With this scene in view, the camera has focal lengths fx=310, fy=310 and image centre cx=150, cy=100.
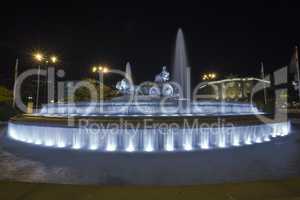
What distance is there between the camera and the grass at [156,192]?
5457 millimetres

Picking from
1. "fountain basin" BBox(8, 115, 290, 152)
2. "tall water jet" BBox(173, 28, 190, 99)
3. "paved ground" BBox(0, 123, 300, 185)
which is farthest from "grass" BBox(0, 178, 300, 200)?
"tall water jet" BBox(173, 28, 190, 99)

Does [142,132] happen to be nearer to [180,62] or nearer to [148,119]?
[148,119]

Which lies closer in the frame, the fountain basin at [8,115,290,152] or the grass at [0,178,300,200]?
the grass at [0,178,300,200]

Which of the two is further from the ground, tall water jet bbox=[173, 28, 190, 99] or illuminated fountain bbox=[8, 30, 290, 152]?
tall water jet bbox=[173, 28, 190, 99]

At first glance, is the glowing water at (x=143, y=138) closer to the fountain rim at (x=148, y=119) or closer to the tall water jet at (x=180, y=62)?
the fountain rim at (x=148, y=119)

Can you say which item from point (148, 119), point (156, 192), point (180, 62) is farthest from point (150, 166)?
point (180, 62)

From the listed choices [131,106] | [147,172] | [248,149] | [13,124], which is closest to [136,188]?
[147,172]

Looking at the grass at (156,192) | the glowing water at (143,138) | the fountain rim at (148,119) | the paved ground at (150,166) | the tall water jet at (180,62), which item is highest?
the tall water jet at (180,62)

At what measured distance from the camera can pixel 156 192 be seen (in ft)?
18.9

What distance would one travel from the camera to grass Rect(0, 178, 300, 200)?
17.9 feet

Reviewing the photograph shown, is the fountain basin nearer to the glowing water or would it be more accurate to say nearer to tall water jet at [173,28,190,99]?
the glowing water

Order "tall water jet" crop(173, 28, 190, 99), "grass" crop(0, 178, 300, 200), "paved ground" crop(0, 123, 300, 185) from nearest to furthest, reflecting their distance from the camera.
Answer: "grass" crop(0, 178, 300, 200), "paved ground" crop(0, 123, 300, 185), "tall water jet" crop(173, 28, 190, 99)

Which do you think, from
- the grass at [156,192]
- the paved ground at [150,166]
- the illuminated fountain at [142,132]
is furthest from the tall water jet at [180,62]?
the grass at [156,192]

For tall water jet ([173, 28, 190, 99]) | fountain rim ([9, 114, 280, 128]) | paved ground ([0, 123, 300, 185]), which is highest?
tall water jet ([173, 28, 190, 99])
